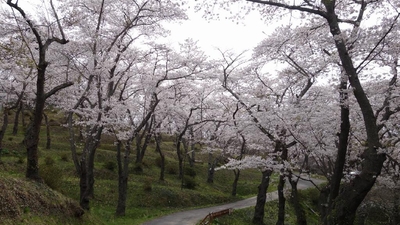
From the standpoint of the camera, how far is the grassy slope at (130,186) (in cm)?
1647

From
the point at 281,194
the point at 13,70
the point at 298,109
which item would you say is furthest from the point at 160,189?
the point at 298,109

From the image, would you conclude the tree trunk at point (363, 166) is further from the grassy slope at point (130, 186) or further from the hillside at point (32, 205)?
the grassy slope at point (130, 186)

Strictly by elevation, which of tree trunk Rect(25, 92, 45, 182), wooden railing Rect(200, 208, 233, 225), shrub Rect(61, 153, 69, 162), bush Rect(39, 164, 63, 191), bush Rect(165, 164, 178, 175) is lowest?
wooden railing Rect(200, 208, 233, 225)

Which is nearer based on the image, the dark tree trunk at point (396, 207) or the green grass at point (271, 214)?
the dark tree trunk at point (396, 207)

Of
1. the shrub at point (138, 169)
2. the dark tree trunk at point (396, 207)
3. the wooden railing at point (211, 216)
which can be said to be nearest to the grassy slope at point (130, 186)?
the shrub at point (138, 169)

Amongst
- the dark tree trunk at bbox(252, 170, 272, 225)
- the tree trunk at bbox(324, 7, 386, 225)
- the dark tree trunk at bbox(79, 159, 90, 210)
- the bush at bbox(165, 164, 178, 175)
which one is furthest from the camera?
the bush at bbox(165, 164, 178, 175)

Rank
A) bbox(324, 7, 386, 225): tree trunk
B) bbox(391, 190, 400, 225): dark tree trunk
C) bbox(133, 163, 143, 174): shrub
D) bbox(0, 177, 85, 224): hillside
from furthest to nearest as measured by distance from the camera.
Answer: bbox(133, 163, 143, 174): shrub → bbox(391, 190, 400, 225): dark tree trunk → bbox(0, 177, 85, 224): hillside → bbox(324, 7, 386, 225): tree trunk

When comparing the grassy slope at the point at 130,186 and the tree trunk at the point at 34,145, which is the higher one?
the tree trunk at the point at 34,145

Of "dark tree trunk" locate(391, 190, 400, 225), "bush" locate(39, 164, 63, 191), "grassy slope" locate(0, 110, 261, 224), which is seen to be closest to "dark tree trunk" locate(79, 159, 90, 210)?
"grassy slope" locate(0, 110, 261, 224)

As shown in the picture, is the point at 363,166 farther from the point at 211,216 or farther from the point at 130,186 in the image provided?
the point at 130,186

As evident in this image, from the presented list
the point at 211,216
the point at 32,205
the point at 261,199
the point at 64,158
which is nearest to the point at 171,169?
the point at 64,158

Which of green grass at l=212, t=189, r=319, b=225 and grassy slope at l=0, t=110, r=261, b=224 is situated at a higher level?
grassy slope at l=0, t=110, r=261, b=224

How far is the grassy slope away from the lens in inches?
648

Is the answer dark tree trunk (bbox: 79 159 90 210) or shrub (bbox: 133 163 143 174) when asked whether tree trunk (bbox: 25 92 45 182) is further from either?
shrub (bbox: 133 163 143 174)
